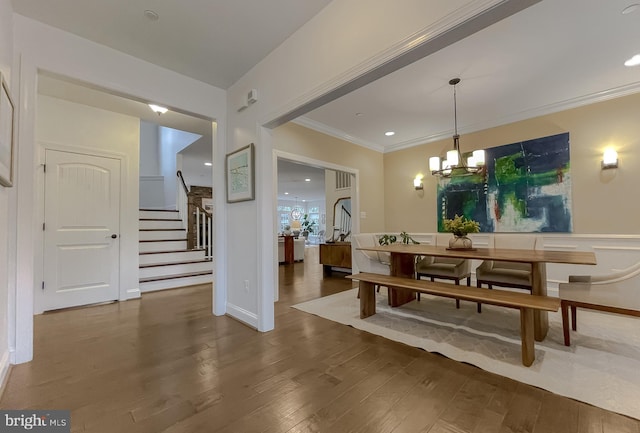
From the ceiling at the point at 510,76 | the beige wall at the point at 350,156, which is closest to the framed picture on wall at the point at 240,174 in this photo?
the beige wall at the point at 350,156

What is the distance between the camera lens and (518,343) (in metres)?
2.37

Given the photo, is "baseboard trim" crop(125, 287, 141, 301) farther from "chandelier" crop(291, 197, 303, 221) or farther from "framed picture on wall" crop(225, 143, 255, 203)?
"chandelier" crop(291, 197, 303, 221)

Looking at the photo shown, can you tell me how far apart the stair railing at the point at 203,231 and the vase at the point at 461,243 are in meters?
4.47

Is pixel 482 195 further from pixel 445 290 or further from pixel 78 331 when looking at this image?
pixel 78 331

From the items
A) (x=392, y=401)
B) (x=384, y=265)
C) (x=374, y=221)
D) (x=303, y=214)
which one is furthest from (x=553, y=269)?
(x=303, y=214)

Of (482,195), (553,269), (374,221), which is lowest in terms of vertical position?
(553,269)

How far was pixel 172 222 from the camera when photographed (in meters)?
Answer: 5.67

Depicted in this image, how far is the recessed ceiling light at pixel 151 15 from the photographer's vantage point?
7.08ft

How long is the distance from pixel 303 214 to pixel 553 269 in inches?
550

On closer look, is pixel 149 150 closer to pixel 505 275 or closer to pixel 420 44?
pixel 420 44

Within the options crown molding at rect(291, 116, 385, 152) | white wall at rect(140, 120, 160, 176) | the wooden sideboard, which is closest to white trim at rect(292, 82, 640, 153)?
crown molding at rect(291, 116, 385, 152)

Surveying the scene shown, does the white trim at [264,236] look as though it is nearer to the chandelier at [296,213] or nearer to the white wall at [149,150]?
the white wall at [149,150]

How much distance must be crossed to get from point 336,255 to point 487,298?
3713 mm

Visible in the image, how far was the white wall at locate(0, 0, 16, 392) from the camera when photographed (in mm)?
1833
